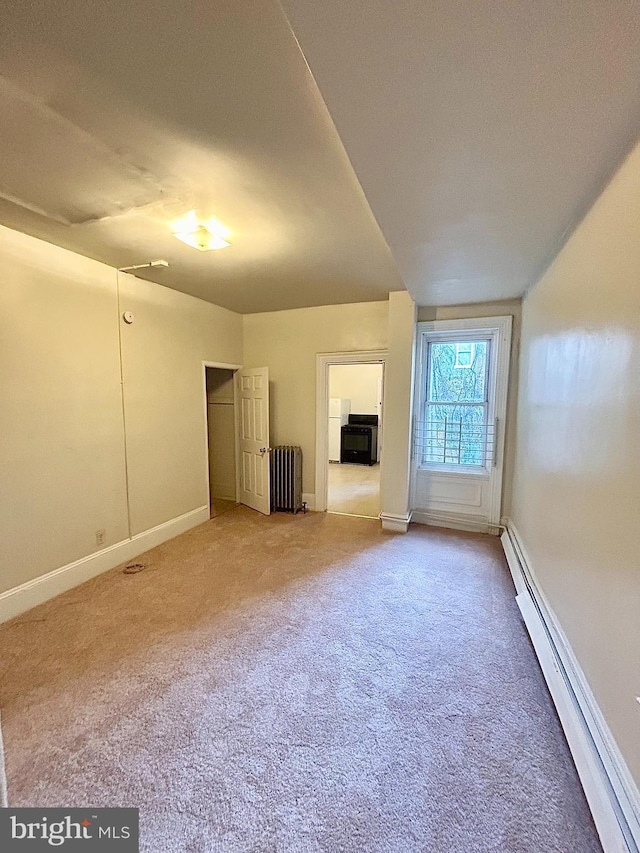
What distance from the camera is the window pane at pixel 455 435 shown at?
4.01 m

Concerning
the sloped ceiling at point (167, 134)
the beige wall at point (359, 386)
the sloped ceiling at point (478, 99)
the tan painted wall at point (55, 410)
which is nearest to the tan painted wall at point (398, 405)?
the sloped ceiling at point (167, 134)

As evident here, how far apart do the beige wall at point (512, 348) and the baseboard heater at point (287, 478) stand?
2.37 m

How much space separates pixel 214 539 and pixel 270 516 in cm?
89

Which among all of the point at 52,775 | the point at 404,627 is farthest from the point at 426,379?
the point at 52,775

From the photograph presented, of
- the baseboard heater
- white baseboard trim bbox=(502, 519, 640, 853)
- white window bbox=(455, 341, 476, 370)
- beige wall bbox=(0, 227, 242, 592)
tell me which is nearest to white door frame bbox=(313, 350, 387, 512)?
the baseboard heater

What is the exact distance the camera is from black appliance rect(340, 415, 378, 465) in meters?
7.73

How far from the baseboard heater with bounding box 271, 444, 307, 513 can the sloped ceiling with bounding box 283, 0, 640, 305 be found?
3.13 meters

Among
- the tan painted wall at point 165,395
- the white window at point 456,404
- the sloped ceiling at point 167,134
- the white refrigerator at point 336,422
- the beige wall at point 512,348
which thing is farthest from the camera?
the white refrigerator at point 336,422

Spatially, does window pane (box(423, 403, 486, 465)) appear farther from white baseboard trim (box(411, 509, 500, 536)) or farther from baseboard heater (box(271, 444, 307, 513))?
baseboard heater (box(271, 444, 307, 513))

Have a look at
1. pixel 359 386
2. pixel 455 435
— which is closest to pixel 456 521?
pixel 455 435

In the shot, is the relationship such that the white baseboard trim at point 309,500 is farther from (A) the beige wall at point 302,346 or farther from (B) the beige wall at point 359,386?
(B) the beige wall at point 359,386

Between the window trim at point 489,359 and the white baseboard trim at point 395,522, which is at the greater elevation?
the window trim at point 489,359

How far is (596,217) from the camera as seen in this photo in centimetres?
171

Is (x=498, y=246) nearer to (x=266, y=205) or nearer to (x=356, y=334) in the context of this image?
(x=266, y=205)
